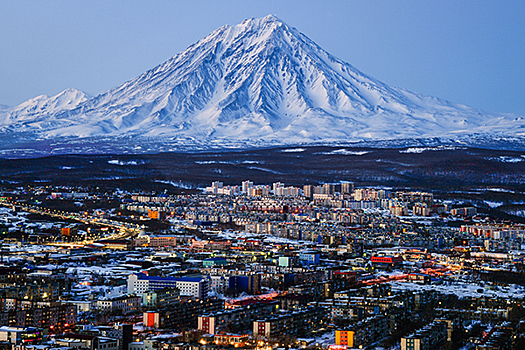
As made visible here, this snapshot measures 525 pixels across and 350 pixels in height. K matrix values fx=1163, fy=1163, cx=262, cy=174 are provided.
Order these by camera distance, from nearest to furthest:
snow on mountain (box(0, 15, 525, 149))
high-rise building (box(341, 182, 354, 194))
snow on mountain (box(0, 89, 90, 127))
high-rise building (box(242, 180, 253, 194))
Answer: high-rise building (box(341, 182, 354, 194)) < high-rise building (box(242, 180, 253, 194)) < snow on mountain (box(0, 15, 525, 149)) < snow on mountain (box(0, 89, 90, 127))

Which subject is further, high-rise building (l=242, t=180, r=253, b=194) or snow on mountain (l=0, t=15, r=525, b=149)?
snow on mountain (l=0, t=15, r=525, b=149)

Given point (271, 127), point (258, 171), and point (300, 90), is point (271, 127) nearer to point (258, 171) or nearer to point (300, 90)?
point (300, 90)

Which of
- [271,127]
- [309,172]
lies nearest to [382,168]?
[309,172]

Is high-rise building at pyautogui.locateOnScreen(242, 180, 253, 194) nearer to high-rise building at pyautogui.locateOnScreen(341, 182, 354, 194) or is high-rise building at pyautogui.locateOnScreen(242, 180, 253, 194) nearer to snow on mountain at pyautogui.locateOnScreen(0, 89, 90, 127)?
high-rise building at pyautogui.locateOnScreen(341, 182, 354, 194)

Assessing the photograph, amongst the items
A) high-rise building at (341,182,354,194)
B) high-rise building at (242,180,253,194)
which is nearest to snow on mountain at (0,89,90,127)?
high-rise building at (242,180,253,194)

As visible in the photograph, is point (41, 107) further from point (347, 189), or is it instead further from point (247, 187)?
point (347, 189)
